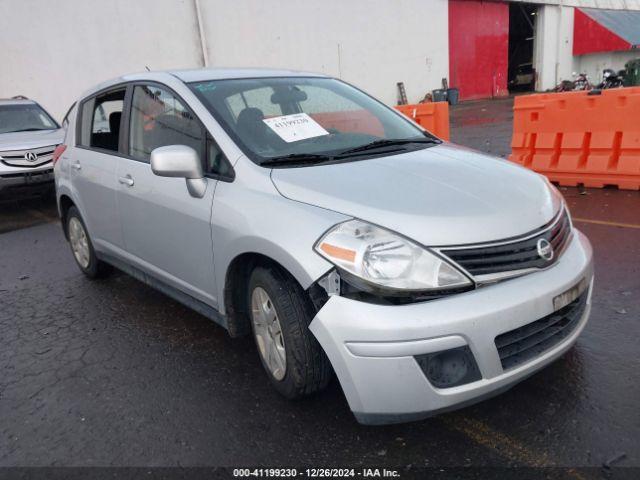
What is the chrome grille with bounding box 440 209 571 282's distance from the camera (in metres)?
2.23

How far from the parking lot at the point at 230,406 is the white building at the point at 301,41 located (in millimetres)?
12575

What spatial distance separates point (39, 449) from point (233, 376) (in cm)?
102

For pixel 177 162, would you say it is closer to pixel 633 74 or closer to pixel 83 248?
pixel 83 248

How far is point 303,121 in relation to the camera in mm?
3271

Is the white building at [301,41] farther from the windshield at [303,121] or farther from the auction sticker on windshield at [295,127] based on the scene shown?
the auction sticker on windshield at [295,127]

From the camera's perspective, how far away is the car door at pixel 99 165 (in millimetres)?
3986

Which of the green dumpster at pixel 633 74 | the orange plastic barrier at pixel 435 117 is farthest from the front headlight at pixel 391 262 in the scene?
the green dumpster at pixel 633 74

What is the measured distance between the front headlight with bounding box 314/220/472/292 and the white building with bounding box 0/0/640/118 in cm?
1490

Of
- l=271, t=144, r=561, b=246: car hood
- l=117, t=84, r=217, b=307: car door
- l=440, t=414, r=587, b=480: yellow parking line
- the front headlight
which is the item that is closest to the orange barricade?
l=271, t=144, r=561, b=246: car hood

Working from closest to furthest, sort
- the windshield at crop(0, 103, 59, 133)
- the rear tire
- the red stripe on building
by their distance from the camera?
the rear tire → the windshield at crop(0, 103, 59, 133) → the red stripe on building

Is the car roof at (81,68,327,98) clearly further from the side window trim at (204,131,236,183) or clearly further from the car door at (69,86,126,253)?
the side window trim at (204,131,236,183)

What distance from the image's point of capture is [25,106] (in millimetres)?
10008

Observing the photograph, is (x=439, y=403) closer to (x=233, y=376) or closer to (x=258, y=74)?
(x=233, y=376)

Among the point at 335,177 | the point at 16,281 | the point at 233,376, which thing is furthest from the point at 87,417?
the point at 16,281
